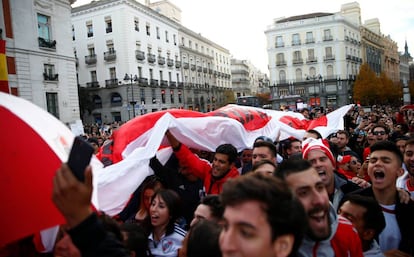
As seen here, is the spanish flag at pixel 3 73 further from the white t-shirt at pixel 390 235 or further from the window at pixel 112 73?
A: the window at pixel 112 73

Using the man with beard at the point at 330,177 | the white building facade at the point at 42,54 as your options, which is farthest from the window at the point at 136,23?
the man with beard at the point at 330,177

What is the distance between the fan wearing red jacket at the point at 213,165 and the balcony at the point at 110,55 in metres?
34.3

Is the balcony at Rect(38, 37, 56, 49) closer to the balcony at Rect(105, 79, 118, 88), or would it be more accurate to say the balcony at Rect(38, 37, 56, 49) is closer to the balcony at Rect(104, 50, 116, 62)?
the balcony at Rect(105, 79, 118, 88)

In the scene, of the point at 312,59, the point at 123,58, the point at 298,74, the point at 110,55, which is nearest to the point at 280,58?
the point at 298,74

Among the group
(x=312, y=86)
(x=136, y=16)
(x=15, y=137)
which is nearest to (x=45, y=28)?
(x=136, y=16)

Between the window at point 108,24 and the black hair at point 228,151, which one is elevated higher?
the window at point 108,24

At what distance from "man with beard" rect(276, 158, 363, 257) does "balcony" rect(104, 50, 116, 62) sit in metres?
36.7

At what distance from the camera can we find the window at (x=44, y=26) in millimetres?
20625

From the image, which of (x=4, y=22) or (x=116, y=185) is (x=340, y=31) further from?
(x=116, y=185)

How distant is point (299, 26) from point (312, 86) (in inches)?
380

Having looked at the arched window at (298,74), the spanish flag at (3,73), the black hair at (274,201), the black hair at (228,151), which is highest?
the arched window at (298,74)

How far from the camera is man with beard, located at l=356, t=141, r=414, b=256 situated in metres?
2.61

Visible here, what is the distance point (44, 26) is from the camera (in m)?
21.0

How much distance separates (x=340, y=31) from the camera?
5050 cm
